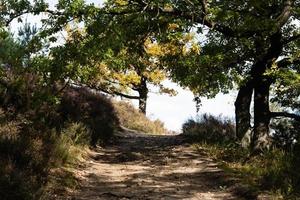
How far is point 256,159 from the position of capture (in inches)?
506

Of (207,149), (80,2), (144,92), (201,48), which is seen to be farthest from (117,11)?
(144,92)

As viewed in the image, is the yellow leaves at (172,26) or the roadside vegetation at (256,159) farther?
the yellow leaves at (172,26)

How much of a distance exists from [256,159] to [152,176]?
9.49 ft

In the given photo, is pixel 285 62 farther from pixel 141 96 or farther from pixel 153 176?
pixel 141 96

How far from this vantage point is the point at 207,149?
1527 centimetres

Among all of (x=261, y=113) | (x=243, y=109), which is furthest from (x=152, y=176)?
(x=243, y=109)

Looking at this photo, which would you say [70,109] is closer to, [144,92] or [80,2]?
[80,2]

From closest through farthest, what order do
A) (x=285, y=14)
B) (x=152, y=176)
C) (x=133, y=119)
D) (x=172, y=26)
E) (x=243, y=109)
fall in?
1. (x=152, y=176)
2. (x=285, y=14)
3. (x=172, y=26)
4. (x=243, y=109)
5. (x=133, y=119)

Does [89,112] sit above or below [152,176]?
above

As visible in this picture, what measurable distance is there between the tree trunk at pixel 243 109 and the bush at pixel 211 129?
2.22 ft

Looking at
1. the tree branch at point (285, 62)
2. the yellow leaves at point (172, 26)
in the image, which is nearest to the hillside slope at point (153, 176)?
the tree branch at point (285, 62)

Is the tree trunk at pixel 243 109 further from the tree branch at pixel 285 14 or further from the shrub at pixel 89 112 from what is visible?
the shrub at pixel 89 112

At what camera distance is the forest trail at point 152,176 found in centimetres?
1027

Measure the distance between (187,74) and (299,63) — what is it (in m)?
3.48
